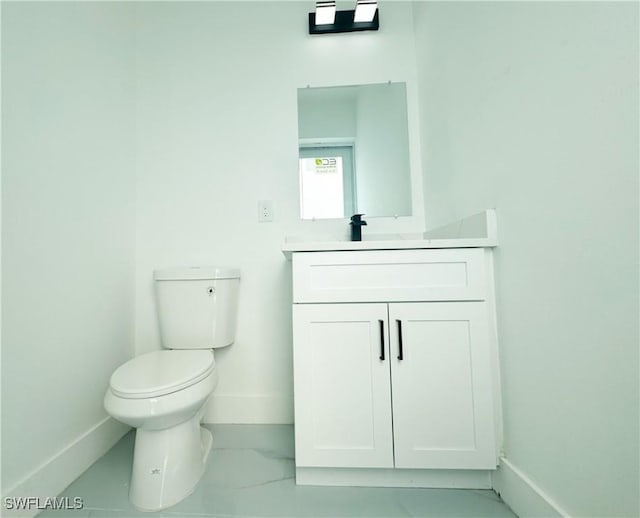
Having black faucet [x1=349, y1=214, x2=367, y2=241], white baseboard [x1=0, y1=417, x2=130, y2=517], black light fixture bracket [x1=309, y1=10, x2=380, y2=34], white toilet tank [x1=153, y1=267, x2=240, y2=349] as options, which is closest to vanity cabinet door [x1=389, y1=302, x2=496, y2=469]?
black faucet [x1=349, y1=214, x2=367, y2=241]

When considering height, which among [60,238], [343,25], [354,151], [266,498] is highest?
[343,25]

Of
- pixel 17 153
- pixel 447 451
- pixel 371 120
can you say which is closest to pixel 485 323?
pixel 447 451

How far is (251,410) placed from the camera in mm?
1396

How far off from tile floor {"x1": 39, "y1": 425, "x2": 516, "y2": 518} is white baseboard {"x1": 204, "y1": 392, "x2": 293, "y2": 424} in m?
0.29

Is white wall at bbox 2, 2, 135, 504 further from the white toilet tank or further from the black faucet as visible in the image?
the black faucet

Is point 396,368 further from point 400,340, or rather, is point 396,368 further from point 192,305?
point 192,305

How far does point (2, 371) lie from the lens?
804 mm

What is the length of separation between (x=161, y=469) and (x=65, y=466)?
14.7 inches

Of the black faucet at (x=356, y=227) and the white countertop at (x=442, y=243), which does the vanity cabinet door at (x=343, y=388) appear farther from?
the black faucet at (x=356, y=227)

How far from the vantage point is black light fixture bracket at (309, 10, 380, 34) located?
4.81 feet

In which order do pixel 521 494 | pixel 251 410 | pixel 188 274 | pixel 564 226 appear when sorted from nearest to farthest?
1. pixel 564 226
2. pixel 521 494
3. pixel 188 274
4. pixel 251 410

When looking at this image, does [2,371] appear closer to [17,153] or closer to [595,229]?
[17,153]

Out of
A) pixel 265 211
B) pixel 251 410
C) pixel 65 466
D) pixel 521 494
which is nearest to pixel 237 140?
pixel 265 211

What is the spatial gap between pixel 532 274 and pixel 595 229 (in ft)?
0.68
